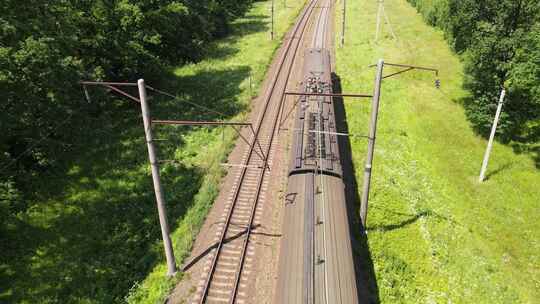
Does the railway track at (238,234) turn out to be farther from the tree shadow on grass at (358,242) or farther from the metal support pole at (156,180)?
the tree shadow on grass at (358,242)

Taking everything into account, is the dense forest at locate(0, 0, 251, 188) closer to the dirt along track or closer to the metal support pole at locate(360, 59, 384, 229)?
the dirt along track

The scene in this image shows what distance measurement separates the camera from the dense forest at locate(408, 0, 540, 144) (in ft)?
84.2

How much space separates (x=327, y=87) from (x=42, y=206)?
23.5 m

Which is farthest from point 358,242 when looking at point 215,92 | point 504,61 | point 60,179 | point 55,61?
point 215,92

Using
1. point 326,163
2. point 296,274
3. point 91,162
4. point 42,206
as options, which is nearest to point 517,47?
point 326,163

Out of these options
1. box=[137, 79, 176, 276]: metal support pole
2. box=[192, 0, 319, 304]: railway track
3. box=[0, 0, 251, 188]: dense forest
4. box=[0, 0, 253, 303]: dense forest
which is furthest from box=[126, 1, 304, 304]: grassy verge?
box=[0, 0, 251, 188]: dense forest

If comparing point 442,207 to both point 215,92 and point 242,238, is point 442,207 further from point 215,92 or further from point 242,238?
point 215,92

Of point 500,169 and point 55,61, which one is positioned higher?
point 55,61

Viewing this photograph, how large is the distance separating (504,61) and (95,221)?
33.9m

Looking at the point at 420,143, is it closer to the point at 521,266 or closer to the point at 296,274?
the point at 521,266

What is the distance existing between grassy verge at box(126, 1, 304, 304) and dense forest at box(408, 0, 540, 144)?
22138mm

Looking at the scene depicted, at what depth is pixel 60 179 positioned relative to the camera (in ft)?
78.3

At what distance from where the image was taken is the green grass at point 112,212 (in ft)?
55.0

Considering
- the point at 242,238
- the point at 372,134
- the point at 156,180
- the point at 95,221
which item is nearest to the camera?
the point at 156,180
